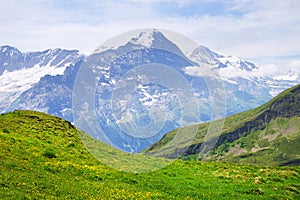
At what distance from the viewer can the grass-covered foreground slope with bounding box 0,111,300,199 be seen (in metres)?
27.1

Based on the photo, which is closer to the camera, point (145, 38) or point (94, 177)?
point (94, 177)

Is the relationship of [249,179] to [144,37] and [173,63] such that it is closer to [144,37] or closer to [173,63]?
A: [173,63]

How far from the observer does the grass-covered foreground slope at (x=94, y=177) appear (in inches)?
1067

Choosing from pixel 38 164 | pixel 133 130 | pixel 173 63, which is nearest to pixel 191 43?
pixel 173 63

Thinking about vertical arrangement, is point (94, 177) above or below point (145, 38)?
below

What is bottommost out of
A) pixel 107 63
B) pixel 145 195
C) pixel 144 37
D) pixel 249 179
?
pixel 249 179

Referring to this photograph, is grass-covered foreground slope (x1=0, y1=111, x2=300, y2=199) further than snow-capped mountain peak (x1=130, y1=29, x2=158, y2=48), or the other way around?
snow-capped mountain peak (x1=130, y1=29, x2=158, y2=48)

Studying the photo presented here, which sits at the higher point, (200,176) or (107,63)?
(107,63)

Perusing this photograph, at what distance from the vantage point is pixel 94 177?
111 ft

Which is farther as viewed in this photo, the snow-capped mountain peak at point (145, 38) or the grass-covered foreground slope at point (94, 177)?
the snow-capped mountain peak at point (145, 38)

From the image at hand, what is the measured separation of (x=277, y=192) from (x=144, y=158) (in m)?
18.0

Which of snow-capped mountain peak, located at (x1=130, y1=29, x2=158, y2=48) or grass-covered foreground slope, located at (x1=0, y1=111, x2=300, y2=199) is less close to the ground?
snow-capped mountain peak, located at (x1=130, y1=29, x2=158, y2=48)

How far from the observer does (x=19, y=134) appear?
150ft

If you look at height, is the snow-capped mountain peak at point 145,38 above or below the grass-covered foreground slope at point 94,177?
above
